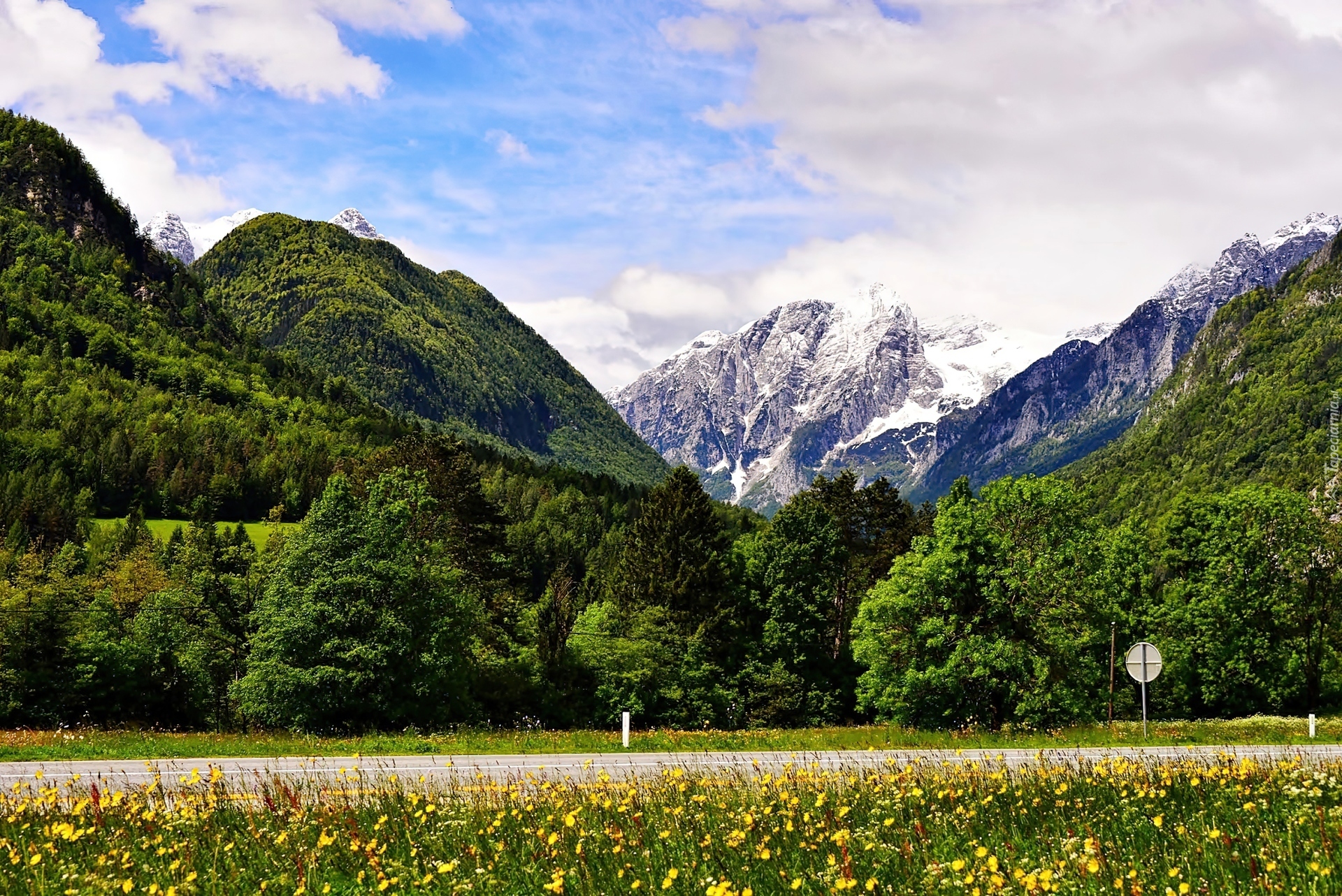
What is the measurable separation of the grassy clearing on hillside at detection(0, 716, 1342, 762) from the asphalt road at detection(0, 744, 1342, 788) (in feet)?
4.93

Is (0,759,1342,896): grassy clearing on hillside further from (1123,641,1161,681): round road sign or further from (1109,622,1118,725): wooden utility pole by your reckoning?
(1109,622,1118,725): wooden utility pole

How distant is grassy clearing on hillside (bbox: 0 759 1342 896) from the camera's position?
8320 millimetres

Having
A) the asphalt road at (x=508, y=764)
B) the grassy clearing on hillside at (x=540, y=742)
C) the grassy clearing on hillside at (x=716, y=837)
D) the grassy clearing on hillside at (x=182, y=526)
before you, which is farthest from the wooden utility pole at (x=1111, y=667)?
the grassy clearing on hillside at (x=182, y=526)

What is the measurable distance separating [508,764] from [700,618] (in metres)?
45.8

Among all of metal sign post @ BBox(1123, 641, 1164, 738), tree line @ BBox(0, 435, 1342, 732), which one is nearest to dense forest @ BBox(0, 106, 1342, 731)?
tree line @ BBox(0, 435, 1342, 732)

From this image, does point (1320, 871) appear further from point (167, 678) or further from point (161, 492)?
point (161, 492)

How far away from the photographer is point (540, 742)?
3014 centimetres

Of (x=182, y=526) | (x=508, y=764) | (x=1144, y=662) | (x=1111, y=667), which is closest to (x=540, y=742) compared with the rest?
(x=508, y=764)

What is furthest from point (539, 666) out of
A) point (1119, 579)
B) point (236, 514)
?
point (236, 514)

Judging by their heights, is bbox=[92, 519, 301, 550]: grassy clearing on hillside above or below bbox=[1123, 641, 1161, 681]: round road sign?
above

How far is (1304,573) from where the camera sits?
6738cm

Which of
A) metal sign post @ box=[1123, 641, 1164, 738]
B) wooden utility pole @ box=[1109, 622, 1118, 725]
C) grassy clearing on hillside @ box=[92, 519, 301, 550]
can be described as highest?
grassy clearing on hillside @ box=[92, 519, 301, 550]

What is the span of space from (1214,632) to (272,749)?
64754 mm

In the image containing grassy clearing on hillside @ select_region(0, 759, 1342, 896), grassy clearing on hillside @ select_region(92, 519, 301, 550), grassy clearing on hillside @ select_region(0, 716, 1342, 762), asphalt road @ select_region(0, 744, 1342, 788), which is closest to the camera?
grassy clearing on hillside @ select_region(0, 759, 1342, 896)
